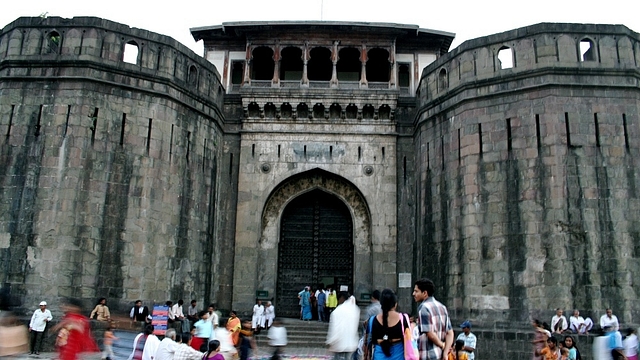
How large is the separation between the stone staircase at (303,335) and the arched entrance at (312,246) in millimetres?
2131

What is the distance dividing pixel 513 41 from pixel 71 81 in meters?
13.2

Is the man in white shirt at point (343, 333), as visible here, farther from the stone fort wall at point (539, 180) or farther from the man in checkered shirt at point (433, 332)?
the stone fort wall at point (539, 180)

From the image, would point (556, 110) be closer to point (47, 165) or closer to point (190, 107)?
point (190, 107)

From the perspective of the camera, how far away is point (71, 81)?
55.0ft

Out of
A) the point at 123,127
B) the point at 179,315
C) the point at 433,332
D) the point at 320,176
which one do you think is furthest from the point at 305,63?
the point at 433,332

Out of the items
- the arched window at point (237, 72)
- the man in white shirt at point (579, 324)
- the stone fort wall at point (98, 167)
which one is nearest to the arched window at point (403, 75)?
the arched window at point (237, 72)

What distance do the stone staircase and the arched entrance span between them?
6.99 ft

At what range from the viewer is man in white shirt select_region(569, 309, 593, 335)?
1422 centimetres

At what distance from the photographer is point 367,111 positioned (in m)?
21.2

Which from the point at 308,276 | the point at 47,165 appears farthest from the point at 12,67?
the point at 308,276

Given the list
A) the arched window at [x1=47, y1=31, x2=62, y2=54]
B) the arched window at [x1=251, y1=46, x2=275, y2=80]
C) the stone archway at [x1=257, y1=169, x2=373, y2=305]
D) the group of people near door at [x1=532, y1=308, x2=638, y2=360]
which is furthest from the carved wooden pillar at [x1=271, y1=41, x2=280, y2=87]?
the group of people near door at [x1=532, y1=308, x2=638, y2=360]

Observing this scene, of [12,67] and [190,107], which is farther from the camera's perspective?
[190,107]

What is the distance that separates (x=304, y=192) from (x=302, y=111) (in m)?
3.02

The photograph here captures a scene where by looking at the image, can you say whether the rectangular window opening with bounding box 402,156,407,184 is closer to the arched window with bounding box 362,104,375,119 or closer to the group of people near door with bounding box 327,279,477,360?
the arched window with bounding box 362,104,375,119
